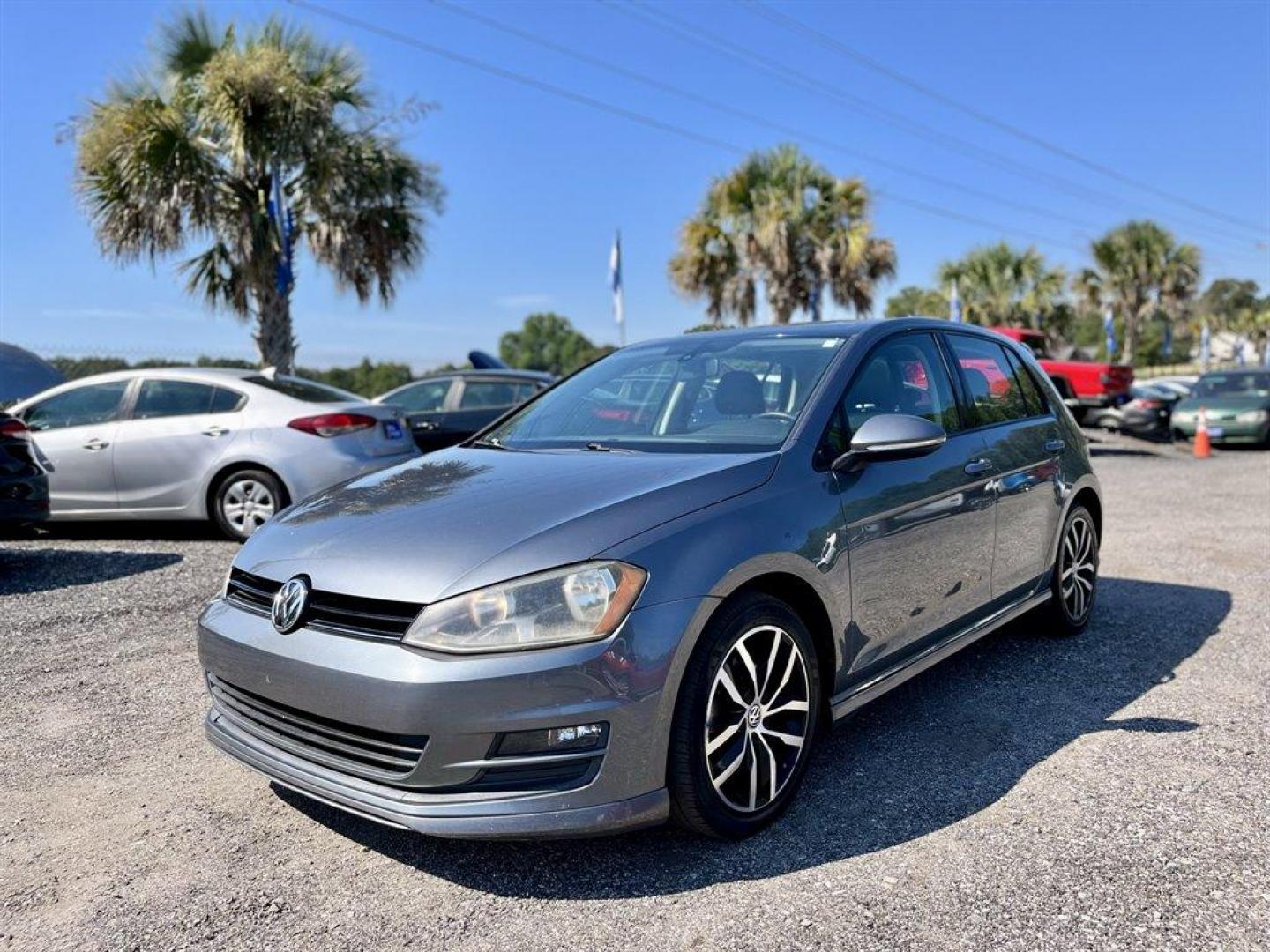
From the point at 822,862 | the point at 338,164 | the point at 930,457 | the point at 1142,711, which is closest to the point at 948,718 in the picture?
the point at 1142,711

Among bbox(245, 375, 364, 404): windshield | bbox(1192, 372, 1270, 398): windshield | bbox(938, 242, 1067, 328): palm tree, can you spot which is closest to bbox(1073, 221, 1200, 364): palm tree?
bbox(938, 242, 1067, 328): palm tree

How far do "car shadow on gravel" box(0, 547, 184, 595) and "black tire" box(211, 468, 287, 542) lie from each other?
0.51 meters

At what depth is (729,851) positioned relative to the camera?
8.89 feet

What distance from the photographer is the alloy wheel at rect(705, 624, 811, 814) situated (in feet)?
8.68

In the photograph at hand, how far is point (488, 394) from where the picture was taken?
10.5 m

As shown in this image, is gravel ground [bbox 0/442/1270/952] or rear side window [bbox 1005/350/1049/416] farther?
rear side window [bbox 1005/350/1049/416]

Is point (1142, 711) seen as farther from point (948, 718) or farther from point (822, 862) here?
point (822, 862)

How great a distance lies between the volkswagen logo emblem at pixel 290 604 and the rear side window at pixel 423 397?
7996 millimetres

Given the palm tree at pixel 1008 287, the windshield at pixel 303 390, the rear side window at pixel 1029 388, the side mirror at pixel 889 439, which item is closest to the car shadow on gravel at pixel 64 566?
the windshield at pixel 303 390

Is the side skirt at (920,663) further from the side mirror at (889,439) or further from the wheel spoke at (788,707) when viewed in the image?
the side mirror at (889,439)

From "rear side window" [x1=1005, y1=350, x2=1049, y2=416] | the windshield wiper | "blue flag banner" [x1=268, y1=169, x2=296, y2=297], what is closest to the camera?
the windshield wiper

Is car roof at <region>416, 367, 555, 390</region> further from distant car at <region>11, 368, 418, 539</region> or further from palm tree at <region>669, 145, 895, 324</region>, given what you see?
palm tree at <region>669, 145, 895, 324</region>

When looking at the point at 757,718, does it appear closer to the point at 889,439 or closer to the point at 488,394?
the point at 889,439

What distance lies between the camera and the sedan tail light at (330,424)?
294 inches
